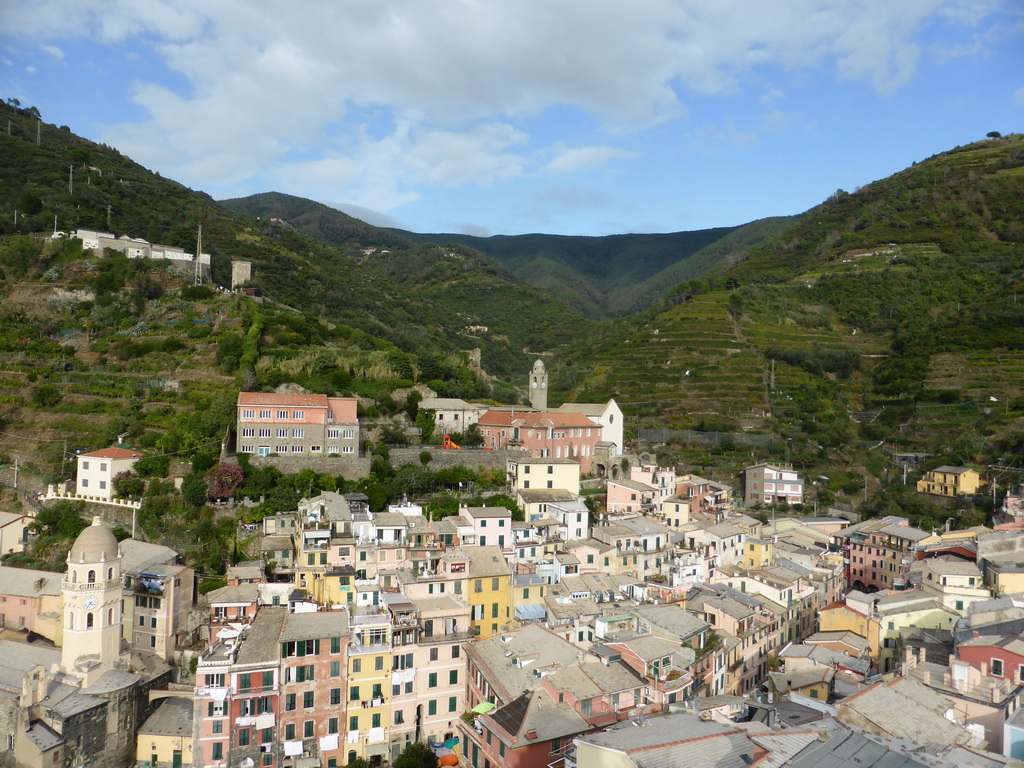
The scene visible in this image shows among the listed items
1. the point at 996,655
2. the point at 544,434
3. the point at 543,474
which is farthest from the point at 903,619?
the point at 544,434

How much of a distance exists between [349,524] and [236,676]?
7.66m

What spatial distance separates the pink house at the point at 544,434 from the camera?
1521 inches

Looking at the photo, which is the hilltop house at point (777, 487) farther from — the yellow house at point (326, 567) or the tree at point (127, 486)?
the tree at point (127, 486)

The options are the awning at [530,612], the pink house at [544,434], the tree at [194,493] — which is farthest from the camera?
the pink house at [544,434]

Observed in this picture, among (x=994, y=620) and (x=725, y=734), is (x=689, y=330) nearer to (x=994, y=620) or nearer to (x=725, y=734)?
(x=994, y=620)

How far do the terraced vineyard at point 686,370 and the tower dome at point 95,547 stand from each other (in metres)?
37.7

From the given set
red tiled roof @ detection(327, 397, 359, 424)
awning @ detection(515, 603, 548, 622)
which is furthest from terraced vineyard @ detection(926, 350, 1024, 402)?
red tiled roof @ detection(327, 397, 359, 424)

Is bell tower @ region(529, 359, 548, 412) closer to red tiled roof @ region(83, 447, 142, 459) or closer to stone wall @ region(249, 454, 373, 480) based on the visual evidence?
stone wall @ region(249, 454, 373, 480)

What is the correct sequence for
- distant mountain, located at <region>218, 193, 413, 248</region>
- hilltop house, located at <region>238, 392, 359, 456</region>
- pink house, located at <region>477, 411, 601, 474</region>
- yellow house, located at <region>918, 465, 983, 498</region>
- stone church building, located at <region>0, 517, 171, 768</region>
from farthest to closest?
distant mountain, located at <region>218, 193, 413, 248</region> < yellow house, located at <region>918, 465, 983, 498</region> < pink house, located at <region>477, 411, 601, 474</region> < hilltop house, located at <region>238, 392, 359, 456</region> < stone church building, located at <region>0, 517, 171, 768</region>

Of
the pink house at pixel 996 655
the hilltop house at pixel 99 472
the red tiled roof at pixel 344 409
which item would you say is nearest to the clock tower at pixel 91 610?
the hilltop house at pixel 99 472

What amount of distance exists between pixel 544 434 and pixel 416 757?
19.1 metres

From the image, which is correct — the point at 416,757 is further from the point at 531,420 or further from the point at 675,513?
the point at 531,420

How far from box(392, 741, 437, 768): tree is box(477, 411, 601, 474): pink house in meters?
16.6

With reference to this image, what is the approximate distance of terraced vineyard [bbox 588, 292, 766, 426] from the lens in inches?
2194
